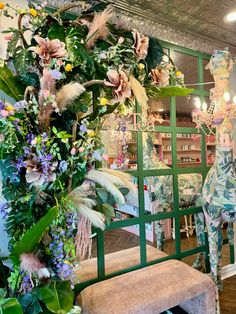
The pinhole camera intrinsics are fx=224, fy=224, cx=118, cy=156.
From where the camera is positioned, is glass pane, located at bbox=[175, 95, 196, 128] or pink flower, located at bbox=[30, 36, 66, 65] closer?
pink flower, located at bbox=[30, 36, 66, 65]

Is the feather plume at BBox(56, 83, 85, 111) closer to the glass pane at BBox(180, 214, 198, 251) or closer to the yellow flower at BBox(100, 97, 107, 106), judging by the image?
the yellow flower at BBox(100, 97, 107, 106)

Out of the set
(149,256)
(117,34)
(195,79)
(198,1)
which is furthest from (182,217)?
(198,1)

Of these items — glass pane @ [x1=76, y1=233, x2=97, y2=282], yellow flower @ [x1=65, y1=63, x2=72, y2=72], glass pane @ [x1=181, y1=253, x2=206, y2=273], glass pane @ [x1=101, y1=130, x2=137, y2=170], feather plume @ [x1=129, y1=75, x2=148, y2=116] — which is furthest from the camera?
glass pane @ [x1=181, y1=253, x2=206, y2=273]

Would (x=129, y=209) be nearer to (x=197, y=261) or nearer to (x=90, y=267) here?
(x=90, y=267)

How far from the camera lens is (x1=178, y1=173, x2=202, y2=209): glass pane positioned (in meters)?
2.29

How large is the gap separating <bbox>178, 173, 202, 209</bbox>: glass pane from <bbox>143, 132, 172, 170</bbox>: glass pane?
27 centimetres

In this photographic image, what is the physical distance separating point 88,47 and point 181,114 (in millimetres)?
1342

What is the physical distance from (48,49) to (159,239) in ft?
6.13

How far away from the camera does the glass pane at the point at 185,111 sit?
2259 mm

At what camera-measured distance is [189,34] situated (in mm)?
2303

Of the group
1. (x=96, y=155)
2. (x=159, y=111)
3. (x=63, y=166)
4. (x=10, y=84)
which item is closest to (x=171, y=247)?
(x=159, y=111)

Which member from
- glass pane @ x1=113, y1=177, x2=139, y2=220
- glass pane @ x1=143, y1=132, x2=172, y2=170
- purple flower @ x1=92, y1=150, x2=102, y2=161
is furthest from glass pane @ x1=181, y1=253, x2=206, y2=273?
purple flower @ x1=92, y1=150, x2=102, y2=161

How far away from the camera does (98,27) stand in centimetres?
119

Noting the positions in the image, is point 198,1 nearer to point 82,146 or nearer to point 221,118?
point 221,118
